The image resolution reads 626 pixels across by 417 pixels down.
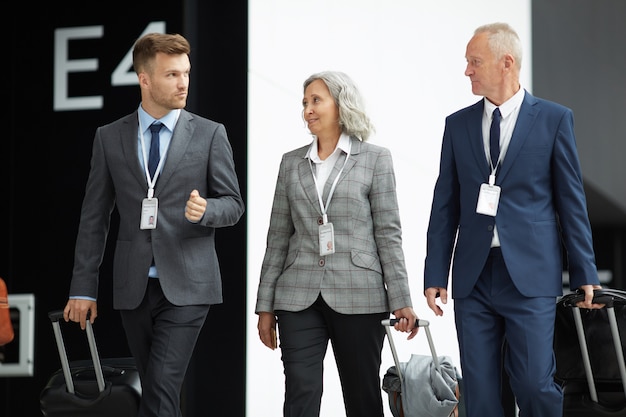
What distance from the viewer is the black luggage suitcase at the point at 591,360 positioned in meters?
3.56

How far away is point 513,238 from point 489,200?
0.16 meters

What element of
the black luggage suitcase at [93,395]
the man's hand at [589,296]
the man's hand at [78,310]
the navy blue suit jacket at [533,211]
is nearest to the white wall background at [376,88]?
the black luggage suitcase at [93,395]

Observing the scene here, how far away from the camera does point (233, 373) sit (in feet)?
18.1

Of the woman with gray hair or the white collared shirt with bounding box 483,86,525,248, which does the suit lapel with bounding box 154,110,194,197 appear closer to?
the woman with gray hair

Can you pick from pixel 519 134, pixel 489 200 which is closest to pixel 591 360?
pixel 489 200

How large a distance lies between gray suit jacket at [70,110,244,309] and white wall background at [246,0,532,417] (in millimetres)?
1789

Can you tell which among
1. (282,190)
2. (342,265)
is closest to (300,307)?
(342,265)

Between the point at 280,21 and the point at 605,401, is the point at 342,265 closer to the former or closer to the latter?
the point at 605,401

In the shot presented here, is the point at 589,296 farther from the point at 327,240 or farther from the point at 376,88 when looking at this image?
the point at 376,88

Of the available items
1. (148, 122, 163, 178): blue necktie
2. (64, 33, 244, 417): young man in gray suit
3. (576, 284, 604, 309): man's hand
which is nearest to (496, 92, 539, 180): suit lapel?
(576, 284, 604, 309): man's hand

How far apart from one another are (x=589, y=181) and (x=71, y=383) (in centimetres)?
310

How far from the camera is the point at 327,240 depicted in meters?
3.64

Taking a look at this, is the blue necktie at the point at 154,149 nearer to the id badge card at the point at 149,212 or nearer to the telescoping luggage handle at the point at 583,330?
the id badge card at the point at 149,212

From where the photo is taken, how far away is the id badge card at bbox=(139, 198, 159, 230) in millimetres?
3564
